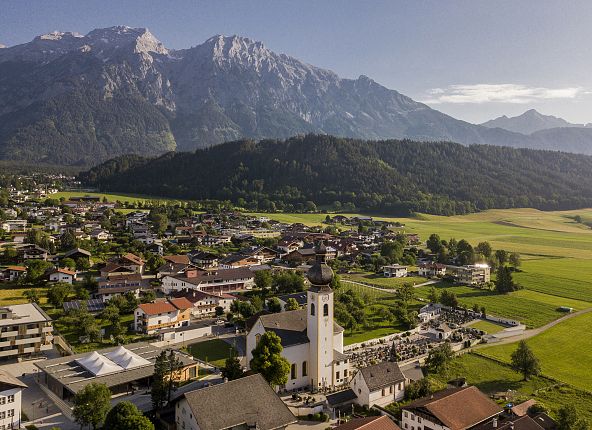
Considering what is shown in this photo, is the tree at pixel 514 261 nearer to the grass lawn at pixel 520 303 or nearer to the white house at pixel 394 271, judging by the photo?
the grass lawn at pixel 520 303

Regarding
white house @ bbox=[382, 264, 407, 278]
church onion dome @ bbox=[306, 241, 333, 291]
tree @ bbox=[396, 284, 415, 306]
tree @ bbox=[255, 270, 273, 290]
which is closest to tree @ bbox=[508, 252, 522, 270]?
white house @ bbox=[382, 264, 407, 278]

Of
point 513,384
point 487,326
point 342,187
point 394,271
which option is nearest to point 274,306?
point 513,384

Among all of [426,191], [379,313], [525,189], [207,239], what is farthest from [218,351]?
[525,189]

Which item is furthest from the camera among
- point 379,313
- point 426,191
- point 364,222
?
point 426,191

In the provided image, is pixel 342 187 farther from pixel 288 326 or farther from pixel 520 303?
pixel 288 326

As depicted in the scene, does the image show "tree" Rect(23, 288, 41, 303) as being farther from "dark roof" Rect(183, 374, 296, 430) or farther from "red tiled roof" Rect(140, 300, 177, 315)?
"dark roof" Rect(183, 374, 296, 430)

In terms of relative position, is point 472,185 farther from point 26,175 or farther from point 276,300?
point 26,175
